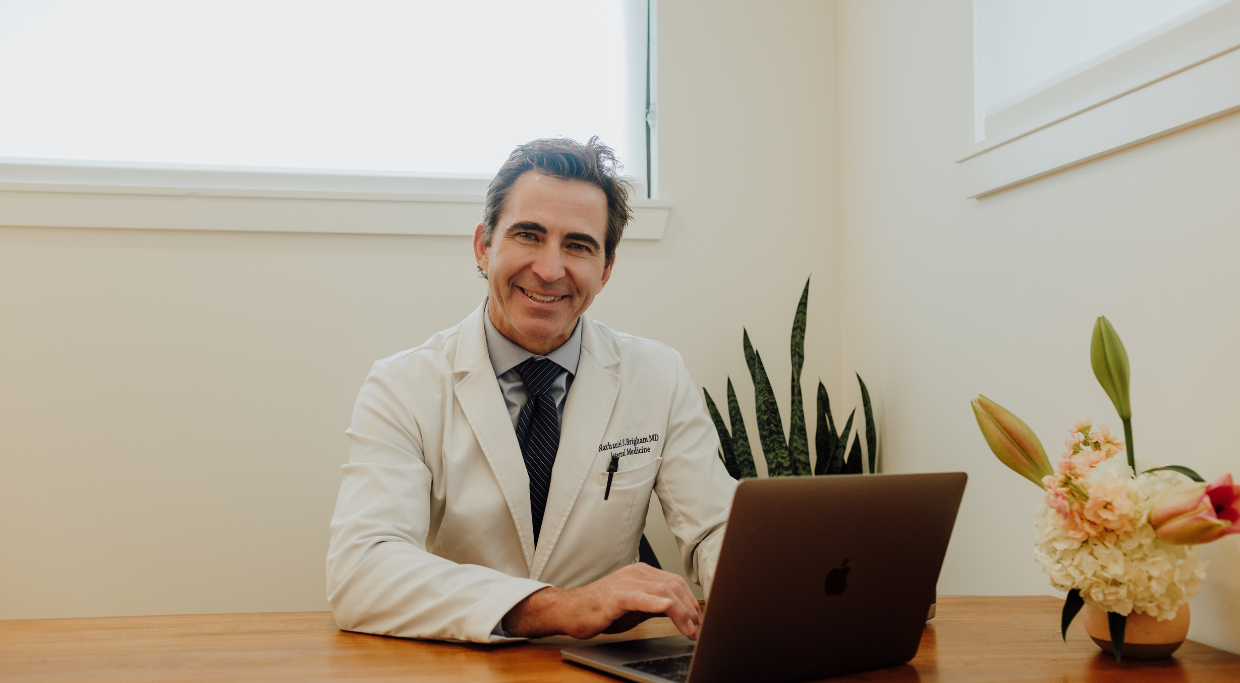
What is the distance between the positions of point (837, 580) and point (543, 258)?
3.28ft

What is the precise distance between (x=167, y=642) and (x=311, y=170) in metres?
1.54

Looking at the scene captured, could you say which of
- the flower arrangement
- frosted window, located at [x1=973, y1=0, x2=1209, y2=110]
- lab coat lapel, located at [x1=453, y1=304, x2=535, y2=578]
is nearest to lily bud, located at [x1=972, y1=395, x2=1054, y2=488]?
the flower arrangement

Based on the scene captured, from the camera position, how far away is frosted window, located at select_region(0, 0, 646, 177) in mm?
2277

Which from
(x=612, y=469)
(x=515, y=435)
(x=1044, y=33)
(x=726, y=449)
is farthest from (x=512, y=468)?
(x=1044, y=33)

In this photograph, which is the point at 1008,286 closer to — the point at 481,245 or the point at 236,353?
the point at 481,245

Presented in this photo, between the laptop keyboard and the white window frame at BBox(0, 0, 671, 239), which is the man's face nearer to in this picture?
the white window frame at BBox(0, 0, 671, 239)

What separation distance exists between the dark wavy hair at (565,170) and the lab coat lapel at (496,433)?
33 centimetres

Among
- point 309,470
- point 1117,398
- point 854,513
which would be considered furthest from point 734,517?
point 309,470

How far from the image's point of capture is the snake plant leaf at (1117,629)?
104 cm

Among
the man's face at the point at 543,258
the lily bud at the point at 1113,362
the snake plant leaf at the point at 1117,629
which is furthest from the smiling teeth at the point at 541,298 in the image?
the snake plant leaf at the point at 1117,629

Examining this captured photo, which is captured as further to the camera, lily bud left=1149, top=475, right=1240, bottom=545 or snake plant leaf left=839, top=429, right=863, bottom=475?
snake plant leaf left=839, top=429, right=863, bottom=475

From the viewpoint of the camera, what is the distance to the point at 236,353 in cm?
225

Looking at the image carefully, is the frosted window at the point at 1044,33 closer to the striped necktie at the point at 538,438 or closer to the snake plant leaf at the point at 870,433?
the snake plant leaf at the point at 870,433

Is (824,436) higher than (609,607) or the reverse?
higher
